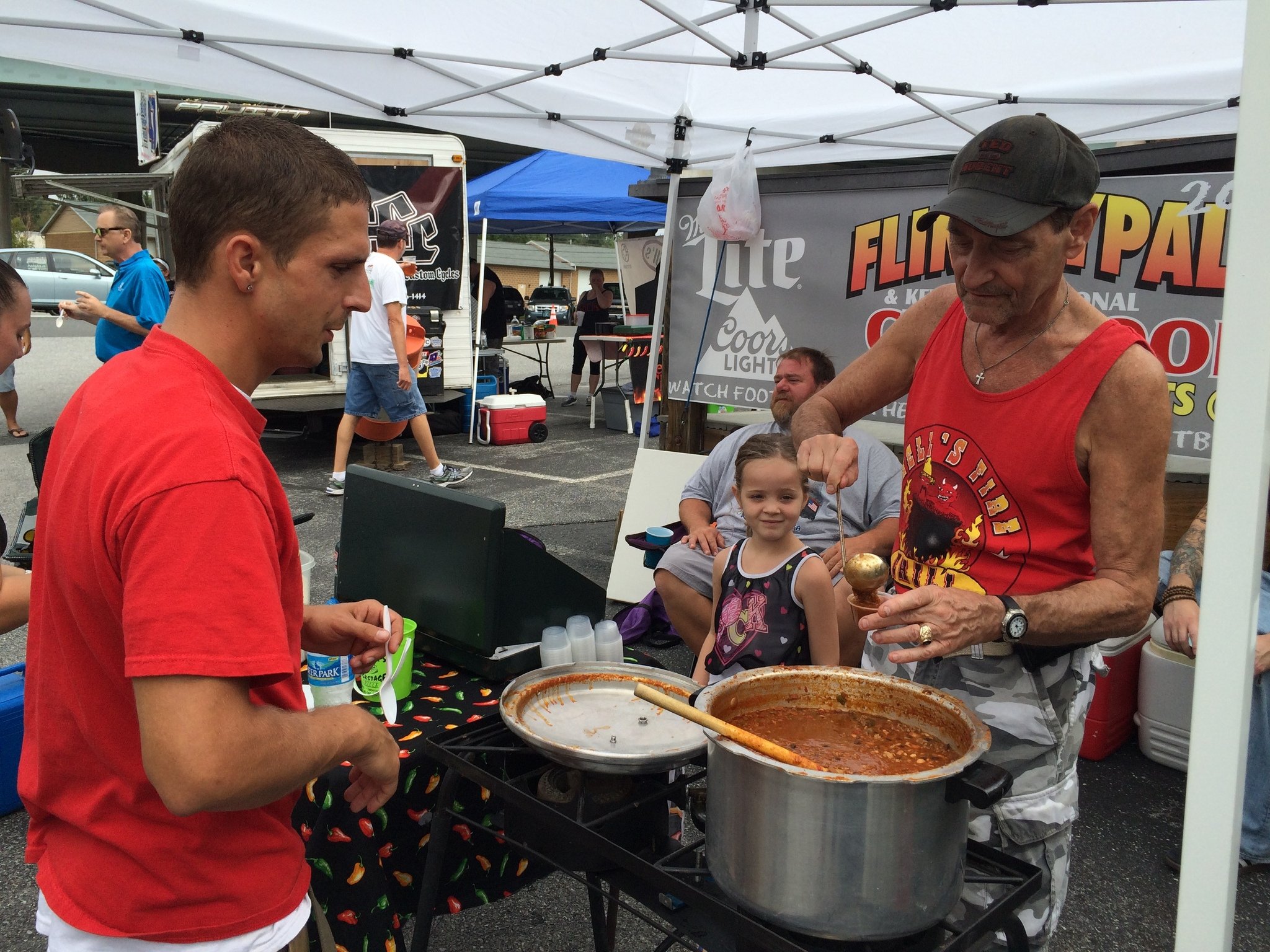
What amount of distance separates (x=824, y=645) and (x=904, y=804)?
6.19 ft

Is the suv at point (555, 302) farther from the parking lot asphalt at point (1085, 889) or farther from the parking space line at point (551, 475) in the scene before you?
the parking lot asphalt at point (1085, 889)

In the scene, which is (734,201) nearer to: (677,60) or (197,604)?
(677,60)

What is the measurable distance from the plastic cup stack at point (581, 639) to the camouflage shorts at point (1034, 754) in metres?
0.97

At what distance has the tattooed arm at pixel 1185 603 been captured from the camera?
9.82 ft

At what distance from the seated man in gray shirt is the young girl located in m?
0.92

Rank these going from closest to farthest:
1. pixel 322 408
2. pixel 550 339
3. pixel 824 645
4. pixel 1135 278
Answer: pixel 824 645, pixel 1135 278, pixel 322 408, pixel 550 339

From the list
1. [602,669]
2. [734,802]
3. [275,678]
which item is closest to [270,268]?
[275,678]

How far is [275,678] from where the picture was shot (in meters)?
1.10

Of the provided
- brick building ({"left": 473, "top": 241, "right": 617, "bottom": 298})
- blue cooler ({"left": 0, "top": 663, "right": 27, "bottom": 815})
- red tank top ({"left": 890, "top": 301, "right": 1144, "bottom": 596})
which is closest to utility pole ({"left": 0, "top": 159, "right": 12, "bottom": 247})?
blue cooler ({"left": 0, "top": 663, "right": 27, "bottom": 815})

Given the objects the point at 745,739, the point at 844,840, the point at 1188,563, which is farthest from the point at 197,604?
the point at 1188,563

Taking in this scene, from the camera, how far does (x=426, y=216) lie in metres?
9.55

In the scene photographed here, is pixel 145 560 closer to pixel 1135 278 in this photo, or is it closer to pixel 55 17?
pixel 55 17

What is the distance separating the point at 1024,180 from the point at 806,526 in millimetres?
2822

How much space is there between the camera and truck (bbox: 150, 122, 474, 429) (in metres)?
9.22
